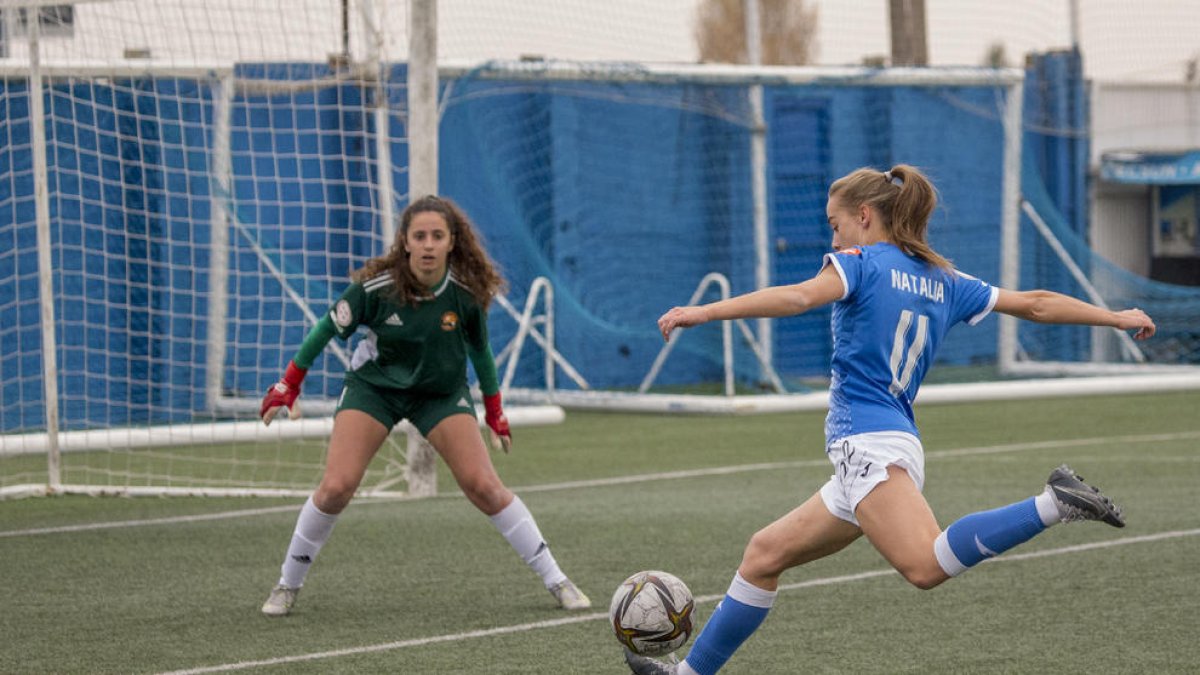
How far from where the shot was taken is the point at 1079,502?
15.8 feet

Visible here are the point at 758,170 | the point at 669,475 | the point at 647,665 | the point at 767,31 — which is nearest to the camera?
the point at 647,665

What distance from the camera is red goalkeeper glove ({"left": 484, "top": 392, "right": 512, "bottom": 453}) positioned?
7566mm

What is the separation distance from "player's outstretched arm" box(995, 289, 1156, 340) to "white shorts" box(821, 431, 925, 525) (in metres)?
0.63

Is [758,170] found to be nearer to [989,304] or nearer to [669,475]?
[669,475]

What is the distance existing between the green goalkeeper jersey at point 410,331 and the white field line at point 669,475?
3113 mm

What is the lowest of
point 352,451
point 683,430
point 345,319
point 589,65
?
point 683,430

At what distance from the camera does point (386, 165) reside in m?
11.4

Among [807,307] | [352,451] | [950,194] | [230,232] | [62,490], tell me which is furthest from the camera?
[950,194]

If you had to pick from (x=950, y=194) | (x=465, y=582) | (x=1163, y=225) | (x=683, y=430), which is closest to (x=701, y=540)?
(x=465, y=582)

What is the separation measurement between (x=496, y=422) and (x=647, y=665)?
7.11ft

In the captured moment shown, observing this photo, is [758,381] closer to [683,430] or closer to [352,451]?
[683,430]

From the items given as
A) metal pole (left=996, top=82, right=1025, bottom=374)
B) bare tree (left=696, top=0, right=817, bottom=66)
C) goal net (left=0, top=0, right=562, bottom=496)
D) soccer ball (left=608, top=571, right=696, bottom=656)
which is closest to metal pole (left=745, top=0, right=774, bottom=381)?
metal pole (left=996, top=82, right=1025, bottom=374)

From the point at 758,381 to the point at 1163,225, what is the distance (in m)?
7.82

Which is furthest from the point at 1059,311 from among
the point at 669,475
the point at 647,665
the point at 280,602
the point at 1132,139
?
the point at 1132,139
